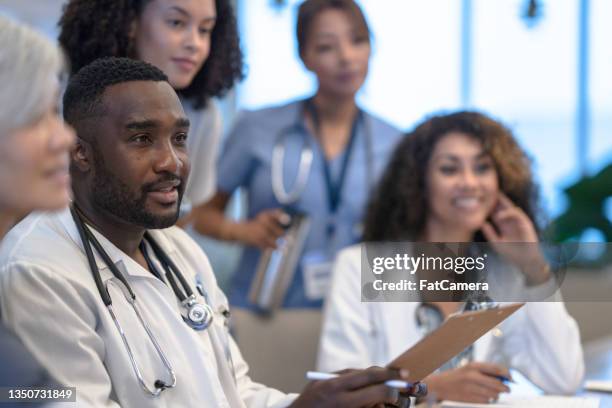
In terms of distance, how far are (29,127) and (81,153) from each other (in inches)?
11.8

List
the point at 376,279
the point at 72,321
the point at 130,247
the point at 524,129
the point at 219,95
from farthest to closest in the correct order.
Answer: the point at 524,129, the point at 219,95, the point at 376,279, the point at 130,247, the point at 72,321

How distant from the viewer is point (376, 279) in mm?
1652

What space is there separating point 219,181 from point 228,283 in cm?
32

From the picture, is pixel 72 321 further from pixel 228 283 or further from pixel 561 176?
pixel 561 176

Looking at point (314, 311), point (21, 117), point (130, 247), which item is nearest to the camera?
point (21, 117)

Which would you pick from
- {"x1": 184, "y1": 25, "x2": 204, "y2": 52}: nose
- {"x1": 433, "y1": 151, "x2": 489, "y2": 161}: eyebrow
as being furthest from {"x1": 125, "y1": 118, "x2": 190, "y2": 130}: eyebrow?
{"x1": 433, "y1": 151, "x2": 489, "y2": 161}: eyebrow

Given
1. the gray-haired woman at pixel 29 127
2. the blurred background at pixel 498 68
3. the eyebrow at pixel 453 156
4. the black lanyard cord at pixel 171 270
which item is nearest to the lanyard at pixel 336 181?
the eyebrow at pixel 453 156

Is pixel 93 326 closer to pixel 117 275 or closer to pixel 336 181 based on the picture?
pixel 117 275

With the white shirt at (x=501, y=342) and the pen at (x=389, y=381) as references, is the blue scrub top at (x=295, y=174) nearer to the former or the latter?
the white shirt at (x=501, y=342)

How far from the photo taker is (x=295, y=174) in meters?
2.73

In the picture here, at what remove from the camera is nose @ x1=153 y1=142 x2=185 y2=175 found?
4.33 feet

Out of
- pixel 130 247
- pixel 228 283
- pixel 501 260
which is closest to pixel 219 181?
pixel 228 283

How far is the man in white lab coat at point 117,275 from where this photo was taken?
1.23 metres

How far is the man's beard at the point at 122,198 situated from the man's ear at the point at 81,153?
1 cm
